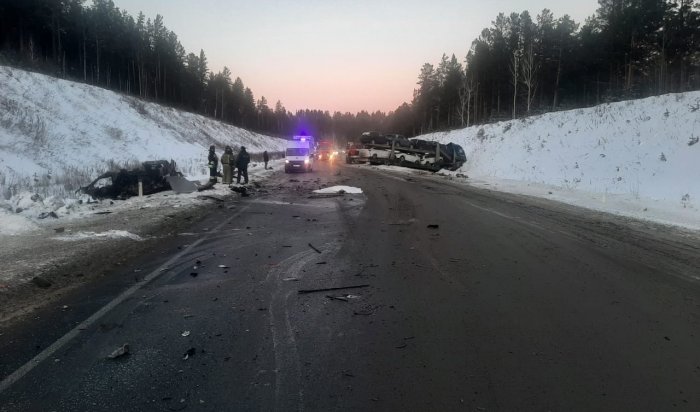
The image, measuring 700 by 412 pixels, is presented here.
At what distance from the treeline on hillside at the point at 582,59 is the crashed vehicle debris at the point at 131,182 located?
29947 mm

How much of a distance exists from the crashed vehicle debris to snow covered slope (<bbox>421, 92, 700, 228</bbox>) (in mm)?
15144

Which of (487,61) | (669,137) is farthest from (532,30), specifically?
(669,137)

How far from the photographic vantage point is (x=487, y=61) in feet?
238

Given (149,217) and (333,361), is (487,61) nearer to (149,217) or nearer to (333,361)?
(149,217)

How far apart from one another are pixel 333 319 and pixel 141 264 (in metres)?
4.13

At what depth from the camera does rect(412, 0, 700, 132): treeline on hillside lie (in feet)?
143

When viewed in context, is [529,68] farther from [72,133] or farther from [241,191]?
[72,133]

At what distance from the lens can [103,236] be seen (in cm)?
950

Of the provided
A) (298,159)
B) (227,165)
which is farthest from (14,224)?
(298,159)

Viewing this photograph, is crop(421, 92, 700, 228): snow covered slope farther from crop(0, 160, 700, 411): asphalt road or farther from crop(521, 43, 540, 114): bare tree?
crop(521, 43, 540, 114): bare tree

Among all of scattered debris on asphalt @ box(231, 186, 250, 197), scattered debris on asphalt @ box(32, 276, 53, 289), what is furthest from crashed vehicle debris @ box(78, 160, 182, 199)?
scattered debris on asphalt @ box(32, 276, 53, 289)

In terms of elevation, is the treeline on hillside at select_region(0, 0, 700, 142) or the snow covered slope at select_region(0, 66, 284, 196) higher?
the treeline on hillside at select_region(0, 0, 700, 142)

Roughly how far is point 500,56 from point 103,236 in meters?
70.1

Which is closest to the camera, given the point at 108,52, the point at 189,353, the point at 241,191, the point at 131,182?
the point at 189,353
